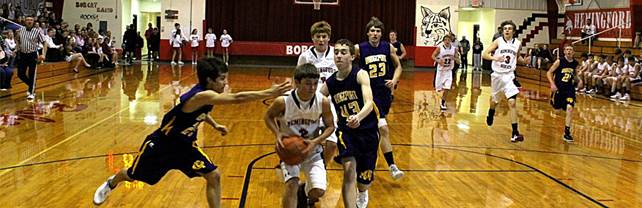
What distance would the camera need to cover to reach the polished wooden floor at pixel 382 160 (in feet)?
20.2

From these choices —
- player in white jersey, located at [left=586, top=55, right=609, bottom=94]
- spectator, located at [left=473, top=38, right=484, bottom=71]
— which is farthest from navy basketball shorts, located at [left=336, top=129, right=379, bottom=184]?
spectator, located at [left=473, top=38, right=484, bottom=71]

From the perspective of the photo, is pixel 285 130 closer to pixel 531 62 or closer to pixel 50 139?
pixel 50 139

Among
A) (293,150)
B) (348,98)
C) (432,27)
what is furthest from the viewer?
(432,27)

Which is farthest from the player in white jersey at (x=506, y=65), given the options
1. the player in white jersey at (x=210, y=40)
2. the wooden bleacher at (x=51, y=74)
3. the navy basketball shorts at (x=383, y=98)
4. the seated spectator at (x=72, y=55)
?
the player in white jersey at (x=210, y=40)

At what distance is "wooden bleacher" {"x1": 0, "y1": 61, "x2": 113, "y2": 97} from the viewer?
620 inches

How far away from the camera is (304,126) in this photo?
4.85 metres

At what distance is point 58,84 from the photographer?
16906 millimetres

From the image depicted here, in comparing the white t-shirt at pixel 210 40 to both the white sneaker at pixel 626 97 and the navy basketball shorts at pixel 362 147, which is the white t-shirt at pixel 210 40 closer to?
the white sneaker at pixel 626 97

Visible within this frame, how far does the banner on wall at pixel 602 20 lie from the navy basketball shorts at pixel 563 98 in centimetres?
1513

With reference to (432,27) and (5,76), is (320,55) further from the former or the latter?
(432,27)

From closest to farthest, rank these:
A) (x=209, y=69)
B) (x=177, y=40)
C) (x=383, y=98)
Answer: (x=209, y=69) < (x=383, y=98) < (x=177, y=40)

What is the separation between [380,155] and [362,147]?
3327mm

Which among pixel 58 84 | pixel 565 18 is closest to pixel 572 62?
pixel 58 84

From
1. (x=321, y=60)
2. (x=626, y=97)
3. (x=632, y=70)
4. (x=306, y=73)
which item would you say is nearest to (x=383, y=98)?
(x=321, y=60)
